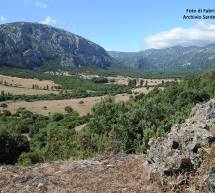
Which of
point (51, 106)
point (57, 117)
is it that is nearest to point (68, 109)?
point (51, 106)

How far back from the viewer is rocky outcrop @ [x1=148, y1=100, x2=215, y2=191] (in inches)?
593

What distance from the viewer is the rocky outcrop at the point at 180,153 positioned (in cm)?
1505

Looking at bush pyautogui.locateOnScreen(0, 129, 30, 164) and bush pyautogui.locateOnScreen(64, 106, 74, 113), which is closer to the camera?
bush pyautogui.locateOnScreen(0, 129, 30, 164)

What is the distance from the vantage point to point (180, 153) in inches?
614

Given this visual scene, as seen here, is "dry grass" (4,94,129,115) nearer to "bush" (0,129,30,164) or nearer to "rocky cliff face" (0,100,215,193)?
"bush" (0,129,30,164)

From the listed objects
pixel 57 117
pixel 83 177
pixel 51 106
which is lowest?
pixel 57 117

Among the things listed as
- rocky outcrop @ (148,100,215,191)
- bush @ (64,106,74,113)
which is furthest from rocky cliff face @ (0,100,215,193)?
bush @ (64,106,74,113)

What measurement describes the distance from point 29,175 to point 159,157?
555cm

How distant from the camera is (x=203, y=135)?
15719 mm

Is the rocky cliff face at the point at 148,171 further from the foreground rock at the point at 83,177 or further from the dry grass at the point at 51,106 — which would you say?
the dry grass at the point at 51,106

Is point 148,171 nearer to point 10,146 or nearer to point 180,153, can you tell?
point 180,153

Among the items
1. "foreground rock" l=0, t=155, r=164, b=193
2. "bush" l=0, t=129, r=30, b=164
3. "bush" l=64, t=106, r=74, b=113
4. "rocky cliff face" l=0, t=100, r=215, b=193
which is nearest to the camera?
"rocky cliff face" l=0, t=100, r=215, b=193

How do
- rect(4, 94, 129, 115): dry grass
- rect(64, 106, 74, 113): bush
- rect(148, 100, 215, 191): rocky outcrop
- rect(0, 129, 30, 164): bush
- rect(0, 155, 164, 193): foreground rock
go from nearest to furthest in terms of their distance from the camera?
rect(148, 100, 215, 191): rocky outcrop → rect(0, 155, 164, 193): foreground rock → rect(0, 129, 30, 164): bush → rect(64, 106, 74, 113): bush → rect(4, 94, 129, 115): dry grass

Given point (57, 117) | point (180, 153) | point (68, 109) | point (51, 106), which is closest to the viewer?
point (180, 153)
